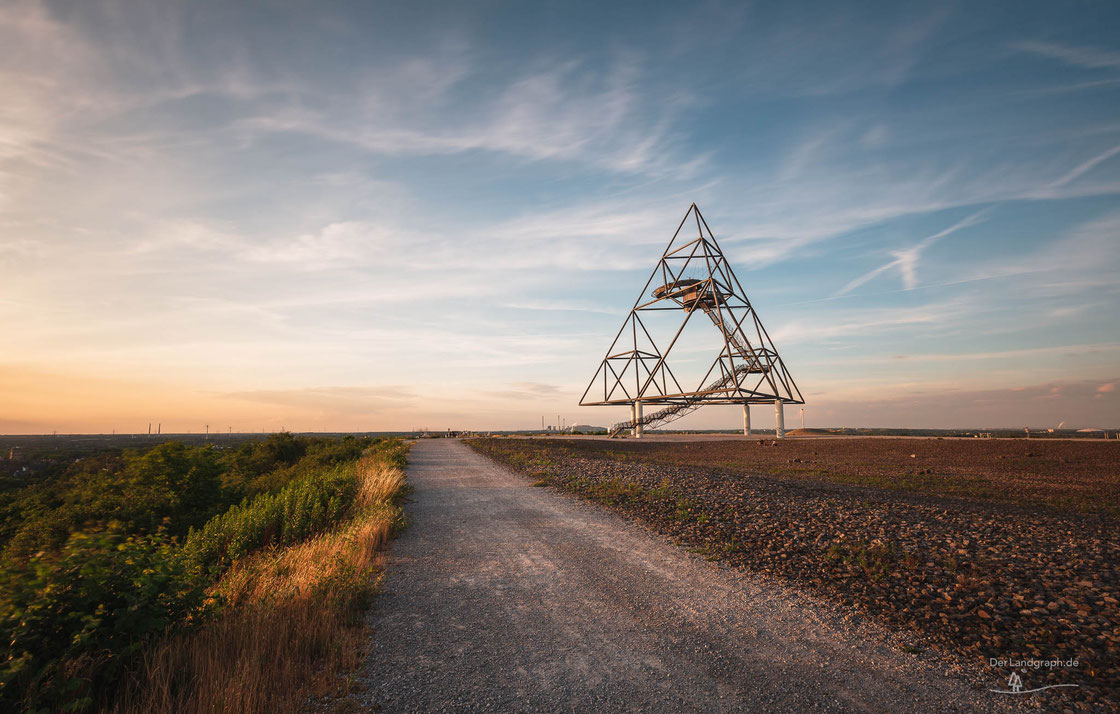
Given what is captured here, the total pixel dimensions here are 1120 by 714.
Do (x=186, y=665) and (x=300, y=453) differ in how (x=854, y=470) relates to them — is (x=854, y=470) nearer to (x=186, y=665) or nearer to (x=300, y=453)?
(x=186, y=665)

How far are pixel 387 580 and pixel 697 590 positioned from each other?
4.21 meters

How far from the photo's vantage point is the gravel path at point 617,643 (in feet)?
12.3

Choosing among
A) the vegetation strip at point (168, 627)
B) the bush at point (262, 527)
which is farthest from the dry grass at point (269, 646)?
the bush at point (262, 527)

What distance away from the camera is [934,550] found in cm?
716

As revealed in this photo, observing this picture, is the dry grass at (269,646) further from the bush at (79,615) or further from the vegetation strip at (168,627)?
the bush at (79,615)

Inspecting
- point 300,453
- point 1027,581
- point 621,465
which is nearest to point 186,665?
point 1027,581

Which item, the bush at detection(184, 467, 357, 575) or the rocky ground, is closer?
Result: the rocky ground

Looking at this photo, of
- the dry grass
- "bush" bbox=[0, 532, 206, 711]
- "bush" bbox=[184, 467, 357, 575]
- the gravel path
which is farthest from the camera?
"bush" bbox=[184, 467, 357, 575]
